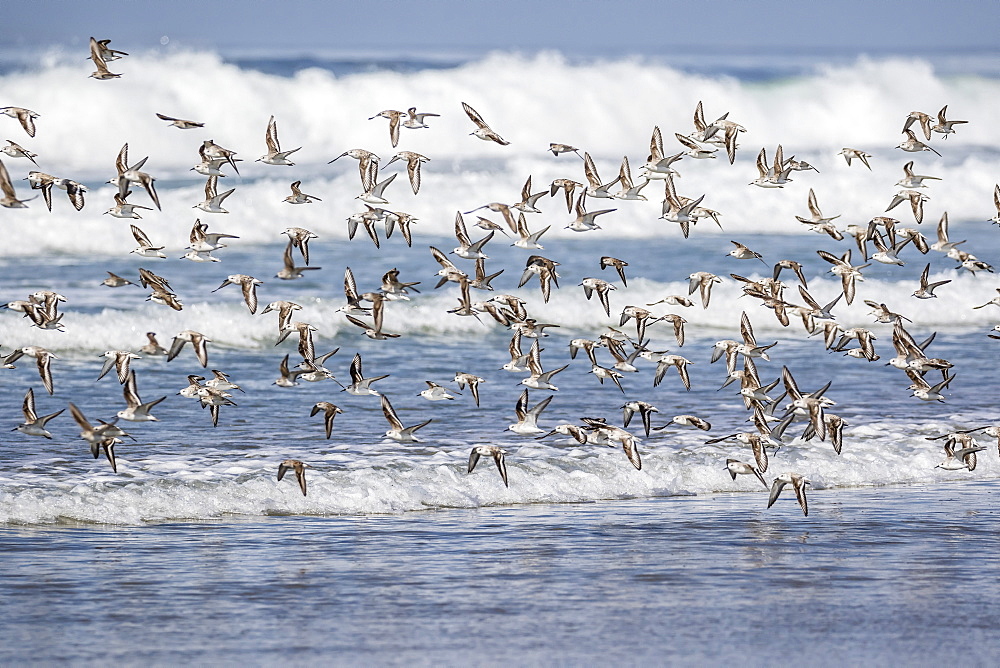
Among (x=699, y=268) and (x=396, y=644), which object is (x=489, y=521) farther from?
(x=699, y=268)

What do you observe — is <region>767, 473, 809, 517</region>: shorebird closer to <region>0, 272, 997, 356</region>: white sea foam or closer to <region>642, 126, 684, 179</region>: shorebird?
<region>642, 126, 684, 179</region>: shorebird

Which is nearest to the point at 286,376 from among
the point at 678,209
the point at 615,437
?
the point at 615,437

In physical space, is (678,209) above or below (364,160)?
below

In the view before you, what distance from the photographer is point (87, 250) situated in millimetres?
31750

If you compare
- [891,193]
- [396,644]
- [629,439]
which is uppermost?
[891,193]

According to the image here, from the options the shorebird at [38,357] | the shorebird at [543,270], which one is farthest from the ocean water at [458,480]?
the shorebird at [543,270]

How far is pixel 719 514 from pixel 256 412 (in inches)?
261

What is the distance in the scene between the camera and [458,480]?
1442 cm

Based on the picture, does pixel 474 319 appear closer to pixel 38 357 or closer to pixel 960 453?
pixel 38 357

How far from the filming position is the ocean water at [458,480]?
984 centimetres

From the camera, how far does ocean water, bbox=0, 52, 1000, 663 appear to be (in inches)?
388

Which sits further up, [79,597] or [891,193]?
[891,193]

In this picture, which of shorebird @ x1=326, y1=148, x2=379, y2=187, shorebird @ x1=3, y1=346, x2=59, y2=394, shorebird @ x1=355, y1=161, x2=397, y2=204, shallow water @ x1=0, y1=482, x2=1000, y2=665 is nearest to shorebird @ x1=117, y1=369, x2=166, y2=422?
shorebird @ x1=3, y1=346, x2=59, y2=394

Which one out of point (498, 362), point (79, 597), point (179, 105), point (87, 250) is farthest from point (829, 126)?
point (79, 597)
